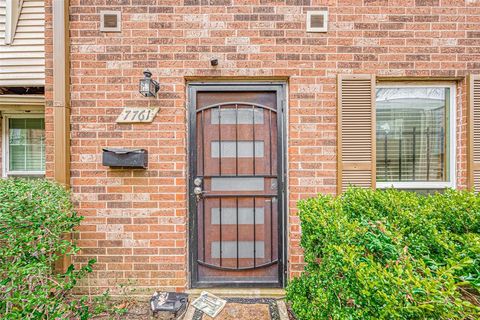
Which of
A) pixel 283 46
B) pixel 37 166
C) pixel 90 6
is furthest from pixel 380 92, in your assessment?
pixel 37 166

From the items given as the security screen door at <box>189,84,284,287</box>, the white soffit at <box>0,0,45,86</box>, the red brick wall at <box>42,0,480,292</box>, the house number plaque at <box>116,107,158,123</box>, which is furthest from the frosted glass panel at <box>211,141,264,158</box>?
the white soffit at <box>0,0,45,86</box>

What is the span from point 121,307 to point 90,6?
3.11 meters

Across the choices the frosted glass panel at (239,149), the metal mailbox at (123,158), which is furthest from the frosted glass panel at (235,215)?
the metal mailbox at (123,158)

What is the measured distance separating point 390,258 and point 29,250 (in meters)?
2.52

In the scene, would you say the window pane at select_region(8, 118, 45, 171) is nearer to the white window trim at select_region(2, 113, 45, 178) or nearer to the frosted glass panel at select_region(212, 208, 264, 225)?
the white window trim at select_region(2, 113, 45, 178)

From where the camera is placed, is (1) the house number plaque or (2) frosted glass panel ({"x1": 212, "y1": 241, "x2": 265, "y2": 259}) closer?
(1) the house number plaque

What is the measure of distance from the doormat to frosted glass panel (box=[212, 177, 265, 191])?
1.15 m

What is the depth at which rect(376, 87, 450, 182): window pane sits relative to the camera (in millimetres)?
2934

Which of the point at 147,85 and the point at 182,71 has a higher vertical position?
the point at 182,71

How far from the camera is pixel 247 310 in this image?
2.55 meters

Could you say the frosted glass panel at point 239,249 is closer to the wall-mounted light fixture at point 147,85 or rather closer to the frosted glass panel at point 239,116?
the frosted glass panel at point 239,116

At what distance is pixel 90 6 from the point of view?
2723mm

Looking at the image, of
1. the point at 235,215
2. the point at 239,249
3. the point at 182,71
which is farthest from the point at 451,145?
the point at 182,71

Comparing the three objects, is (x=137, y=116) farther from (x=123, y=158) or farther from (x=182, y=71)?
(x=182, y=71)
